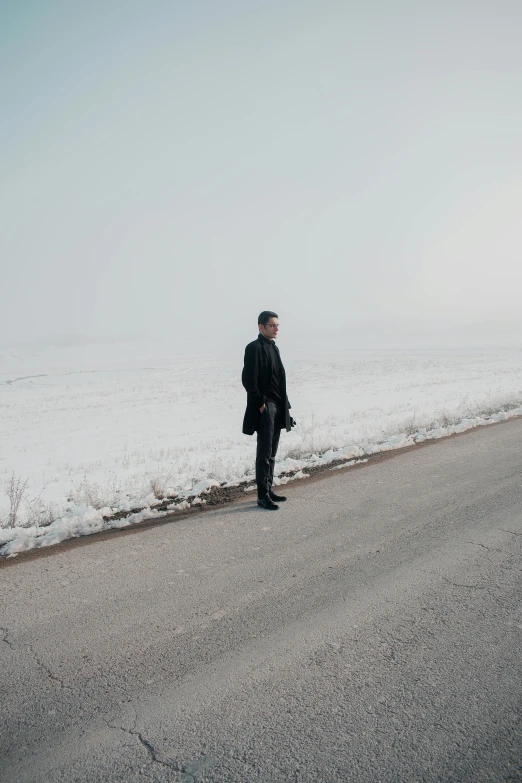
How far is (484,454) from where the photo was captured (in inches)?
336

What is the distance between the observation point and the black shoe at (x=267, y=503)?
6234 mm

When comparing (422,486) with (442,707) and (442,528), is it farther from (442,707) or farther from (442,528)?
(442,707)

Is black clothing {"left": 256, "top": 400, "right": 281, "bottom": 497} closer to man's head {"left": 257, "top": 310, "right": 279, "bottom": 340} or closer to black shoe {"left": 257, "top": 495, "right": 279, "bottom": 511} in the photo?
black shoe {"left": 257, "top": 495, "right": 279, "bottom": 511}

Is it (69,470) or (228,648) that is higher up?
(228,648)

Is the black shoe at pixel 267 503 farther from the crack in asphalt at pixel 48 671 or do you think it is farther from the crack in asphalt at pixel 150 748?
the crack in asphalt at pixel 150 748

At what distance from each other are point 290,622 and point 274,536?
5.54ft

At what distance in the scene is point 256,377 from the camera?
6410 millimetres

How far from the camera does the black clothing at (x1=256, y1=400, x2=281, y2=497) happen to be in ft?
20.9

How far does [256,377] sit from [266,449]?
88 cm

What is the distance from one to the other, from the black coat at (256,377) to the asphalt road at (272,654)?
1391 millimetres

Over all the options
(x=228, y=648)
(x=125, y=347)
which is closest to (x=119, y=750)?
(x=228, y=648)

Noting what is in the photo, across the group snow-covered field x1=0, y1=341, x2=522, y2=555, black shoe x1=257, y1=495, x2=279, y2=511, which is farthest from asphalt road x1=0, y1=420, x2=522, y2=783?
snow-covered field x1=0, y1=341, x2=522, y2=555

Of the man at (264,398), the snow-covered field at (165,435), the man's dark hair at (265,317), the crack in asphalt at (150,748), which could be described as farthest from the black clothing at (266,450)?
the crack in asphalt at (150,748)

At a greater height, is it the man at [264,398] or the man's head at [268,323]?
the man's head at [268,323]
